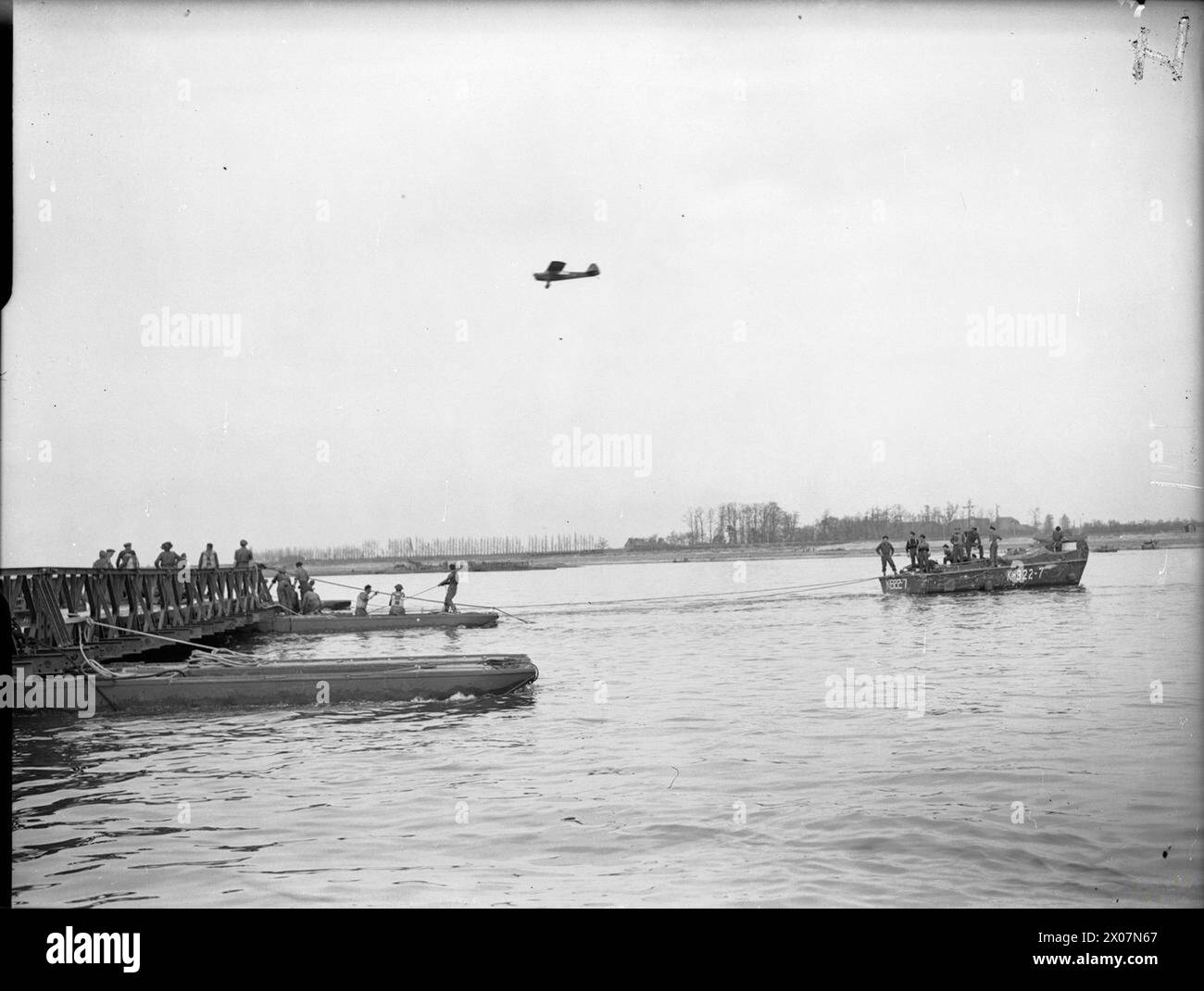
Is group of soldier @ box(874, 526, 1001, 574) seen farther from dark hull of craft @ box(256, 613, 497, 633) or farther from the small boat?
dark hull of craft @ box(256, 613, 497, 633)

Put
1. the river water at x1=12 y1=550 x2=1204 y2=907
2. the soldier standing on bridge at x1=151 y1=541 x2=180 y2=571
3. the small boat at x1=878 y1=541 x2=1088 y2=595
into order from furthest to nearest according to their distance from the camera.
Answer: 1. the small boat at x1=878 y1=541 x2=1088 y2=595
2. the soldier standing on bridge at x1=151 y1=541 x2=180 y2=571
3. the river water at x1=12 y1=550 x2=1204 y2=907

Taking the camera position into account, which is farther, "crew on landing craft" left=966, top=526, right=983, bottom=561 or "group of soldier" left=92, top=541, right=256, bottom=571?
"crew on landing craft" left=966, top=526, right=983, bottom=561

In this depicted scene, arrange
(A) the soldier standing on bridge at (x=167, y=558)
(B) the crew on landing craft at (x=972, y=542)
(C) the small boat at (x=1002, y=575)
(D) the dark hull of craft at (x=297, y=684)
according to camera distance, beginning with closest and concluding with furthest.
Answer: (D) the dark hull of craft at (x=297, y=684)
(A) the soldier standing on bridge at (x=167, y=558)
(C) the small boat at (x=1002, y=575)
(B) the crew on landing craft at (x=972, y=542)

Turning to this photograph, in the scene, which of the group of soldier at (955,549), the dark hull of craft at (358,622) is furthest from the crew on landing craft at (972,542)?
the dark hull of craft at (358,622)

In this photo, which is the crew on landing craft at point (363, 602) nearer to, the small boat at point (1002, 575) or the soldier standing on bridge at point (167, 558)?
the soldier standing on bridge at point (167, 558)

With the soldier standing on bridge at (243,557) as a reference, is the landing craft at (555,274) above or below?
above

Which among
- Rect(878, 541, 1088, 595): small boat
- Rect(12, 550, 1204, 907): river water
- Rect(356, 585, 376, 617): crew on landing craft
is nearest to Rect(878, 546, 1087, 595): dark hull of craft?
Rect(878, 541, 1088, 595): small boat

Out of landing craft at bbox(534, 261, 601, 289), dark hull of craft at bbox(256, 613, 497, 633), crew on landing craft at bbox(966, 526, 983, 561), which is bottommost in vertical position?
dark hull of craft at bbox(256, 613, 497, 633)

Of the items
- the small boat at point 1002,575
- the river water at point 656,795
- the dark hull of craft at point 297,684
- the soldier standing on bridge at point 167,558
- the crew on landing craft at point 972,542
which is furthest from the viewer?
the crew on landing craft at point 972,542
